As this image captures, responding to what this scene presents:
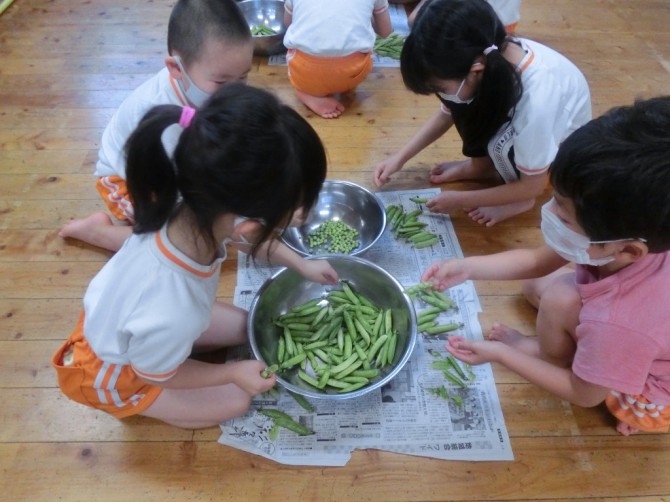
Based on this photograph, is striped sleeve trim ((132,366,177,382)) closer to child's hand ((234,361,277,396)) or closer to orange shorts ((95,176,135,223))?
child's hand ((234,361,277,396))

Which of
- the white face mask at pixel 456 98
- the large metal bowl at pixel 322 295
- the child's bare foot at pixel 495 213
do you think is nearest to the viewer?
the large metal bowl at pixel 322 295

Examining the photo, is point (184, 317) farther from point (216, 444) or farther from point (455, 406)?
point (455, 406)

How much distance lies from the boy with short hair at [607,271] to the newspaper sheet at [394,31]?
167cm

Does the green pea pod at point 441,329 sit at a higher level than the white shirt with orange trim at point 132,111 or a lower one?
lower

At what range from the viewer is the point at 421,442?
4.59ft

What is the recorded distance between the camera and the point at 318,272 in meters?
1.55

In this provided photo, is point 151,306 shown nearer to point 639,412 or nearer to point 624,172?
point 624,172

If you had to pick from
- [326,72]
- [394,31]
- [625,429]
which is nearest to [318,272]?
[625,429]

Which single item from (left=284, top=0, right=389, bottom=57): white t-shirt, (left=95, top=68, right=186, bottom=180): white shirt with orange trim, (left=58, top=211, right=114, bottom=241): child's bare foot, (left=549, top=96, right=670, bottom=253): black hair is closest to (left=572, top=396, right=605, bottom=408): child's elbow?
(left=549, top=96, right=670, bottom=253): black hair

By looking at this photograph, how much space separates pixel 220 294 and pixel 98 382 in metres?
0.56

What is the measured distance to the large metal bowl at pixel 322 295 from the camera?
4.75 feet

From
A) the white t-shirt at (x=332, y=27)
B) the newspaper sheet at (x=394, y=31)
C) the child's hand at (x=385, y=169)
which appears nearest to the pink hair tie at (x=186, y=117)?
the child's hand at (x=385, y=169)

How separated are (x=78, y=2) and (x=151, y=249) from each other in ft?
9.86

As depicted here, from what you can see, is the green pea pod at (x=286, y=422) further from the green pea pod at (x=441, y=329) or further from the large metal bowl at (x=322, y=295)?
the green pea pod at (x=441, y=329)
